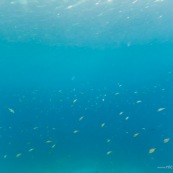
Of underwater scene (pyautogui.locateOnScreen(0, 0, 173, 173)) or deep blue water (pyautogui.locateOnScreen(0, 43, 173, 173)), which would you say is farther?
deep blue water (pyautogui.locateOnScreen(0, 43, 173, 173))

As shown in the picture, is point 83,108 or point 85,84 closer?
point 83,108

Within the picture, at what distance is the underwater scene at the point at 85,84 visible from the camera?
22203 millimetres

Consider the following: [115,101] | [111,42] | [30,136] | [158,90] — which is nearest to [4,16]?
[111,42]

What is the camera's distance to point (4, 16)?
66.7 feet

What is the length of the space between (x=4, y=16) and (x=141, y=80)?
25952 millimetres

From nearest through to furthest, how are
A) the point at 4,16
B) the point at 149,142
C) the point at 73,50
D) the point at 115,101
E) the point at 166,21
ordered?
1. the point at 4,16
2. the point at 166,21
3. the point at 73,50
4. the point at 149,142
5. the point at 115,101

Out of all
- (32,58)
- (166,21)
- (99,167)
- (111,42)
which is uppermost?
(32,58)

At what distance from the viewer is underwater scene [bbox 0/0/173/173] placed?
22203 millimetres

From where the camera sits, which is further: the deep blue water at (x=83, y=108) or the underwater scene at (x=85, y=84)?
the deep blue water at (x=83, y=108)

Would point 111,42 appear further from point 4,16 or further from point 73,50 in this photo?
point 4,16

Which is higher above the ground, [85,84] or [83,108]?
[85,84]

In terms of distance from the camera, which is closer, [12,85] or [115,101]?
[12,85]

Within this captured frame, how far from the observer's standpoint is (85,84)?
44594 millimetres

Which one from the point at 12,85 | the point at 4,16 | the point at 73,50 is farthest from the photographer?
the point at 12,85
